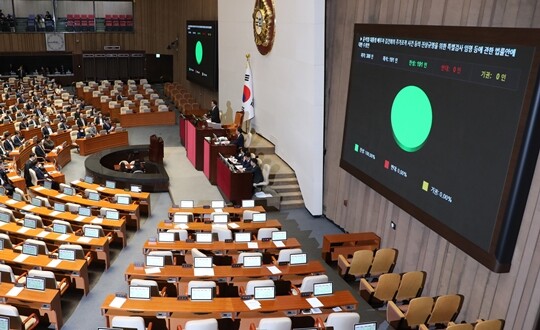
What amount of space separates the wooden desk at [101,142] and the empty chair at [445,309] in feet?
46.5

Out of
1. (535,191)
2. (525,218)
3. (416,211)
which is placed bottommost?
(416,211)

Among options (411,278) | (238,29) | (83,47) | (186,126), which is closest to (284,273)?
(411,278)

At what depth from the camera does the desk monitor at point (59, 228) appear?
1038 cm

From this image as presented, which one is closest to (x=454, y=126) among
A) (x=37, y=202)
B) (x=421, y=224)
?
(x=421, y=224)

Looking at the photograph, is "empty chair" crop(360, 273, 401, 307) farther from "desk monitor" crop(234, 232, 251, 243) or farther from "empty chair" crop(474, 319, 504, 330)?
"desk monitor" crop(234, 232, 251, 243)

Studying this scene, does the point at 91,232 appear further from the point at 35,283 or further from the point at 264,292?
the point at 264,292

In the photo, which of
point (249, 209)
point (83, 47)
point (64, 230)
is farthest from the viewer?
point (83, 47)

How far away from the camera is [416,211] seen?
8781 mm

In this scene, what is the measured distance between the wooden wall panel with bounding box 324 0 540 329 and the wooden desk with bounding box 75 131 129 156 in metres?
9.59

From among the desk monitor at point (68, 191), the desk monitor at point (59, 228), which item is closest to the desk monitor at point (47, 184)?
the desk monitor at point (68, 191)

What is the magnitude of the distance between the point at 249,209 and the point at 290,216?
158 cm

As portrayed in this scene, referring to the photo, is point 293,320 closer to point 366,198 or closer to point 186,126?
point 366,198

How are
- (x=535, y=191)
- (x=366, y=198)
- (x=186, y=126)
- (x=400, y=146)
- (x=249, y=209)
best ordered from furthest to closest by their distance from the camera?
(x=186, y=126)
(x=249, y=209)
(x=366, y=198)
(x=400, y=146)
(x=535, y=191)

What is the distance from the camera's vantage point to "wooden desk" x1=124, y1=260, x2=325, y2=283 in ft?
27.8
